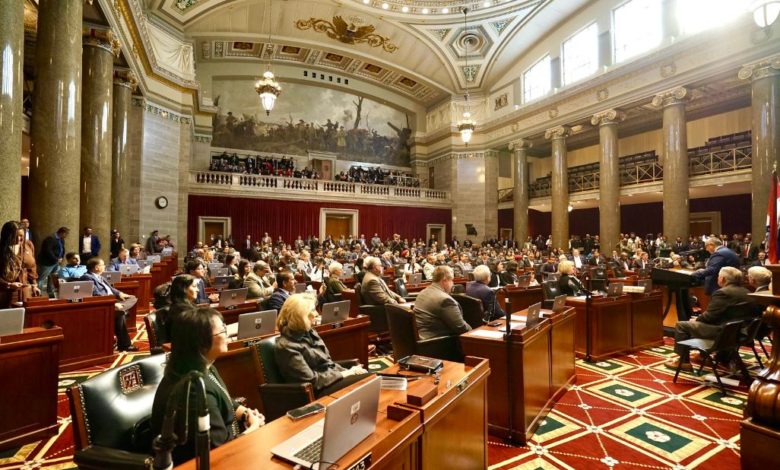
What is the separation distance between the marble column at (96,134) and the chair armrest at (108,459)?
7754mm

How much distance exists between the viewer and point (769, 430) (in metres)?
1.86

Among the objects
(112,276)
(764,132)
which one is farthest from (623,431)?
(764,132)

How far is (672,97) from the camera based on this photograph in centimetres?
1196

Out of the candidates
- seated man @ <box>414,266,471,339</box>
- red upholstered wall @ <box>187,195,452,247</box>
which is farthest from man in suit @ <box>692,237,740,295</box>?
red upholstered wall @ <box>187,195,452,247</box>

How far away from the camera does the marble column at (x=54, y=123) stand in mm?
5934

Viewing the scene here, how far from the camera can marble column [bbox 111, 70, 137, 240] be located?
Answer: 9.70 metres

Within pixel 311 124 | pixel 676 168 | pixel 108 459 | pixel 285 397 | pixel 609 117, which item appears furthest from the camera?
pixel 311 124

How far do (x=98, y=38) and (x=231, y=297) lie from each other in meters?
7.01

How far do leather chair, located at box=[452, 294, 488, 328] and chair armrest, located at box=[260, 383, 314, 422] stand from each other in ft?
7.63

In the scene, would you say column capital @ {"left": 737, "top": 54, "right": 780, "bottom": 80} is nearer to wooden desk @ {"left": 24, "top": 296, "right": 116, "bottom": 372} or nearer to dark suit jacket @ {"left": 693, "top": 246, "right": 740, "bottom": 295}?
dark suit jacket @ {"left": 693, "top": 246, "right": 740, "bottom": 295}

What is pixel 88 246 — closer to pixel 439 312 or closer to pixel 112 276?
pixel 112 276

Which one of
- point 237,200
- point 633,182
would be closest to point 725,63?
point 633,182

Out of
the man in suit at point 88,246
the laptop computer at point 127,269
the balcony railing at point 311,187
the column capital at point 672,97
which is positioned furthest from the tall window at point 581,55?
the man in suit at point 88,246

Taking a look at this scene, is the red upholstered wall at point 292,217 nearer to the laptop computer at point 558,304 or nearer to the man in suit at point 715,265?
the man in suit at point 715,265
